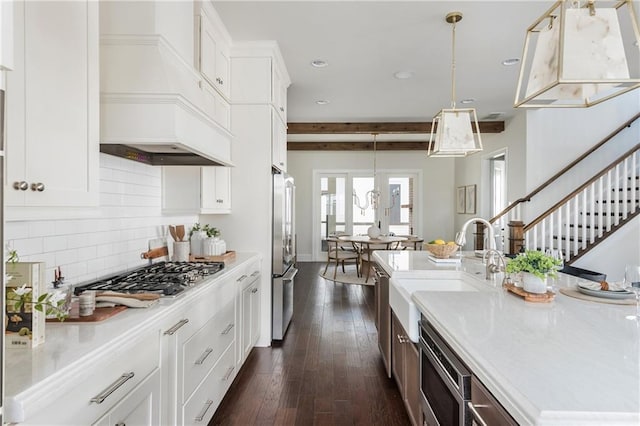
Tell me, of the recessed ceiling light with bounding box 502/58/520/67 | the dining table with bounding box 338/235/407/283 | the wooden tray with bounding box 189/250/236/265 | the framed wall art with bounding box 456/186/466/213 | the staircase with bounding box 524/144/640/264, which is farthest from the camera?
the framed wall art with bounding box 456/186/466/213

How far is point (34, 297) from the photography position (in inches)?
46.5

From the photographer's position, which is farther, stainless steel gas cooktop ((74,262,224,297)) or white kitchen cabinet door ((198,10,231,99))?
white kitchen cabinet door ((198,10,231,99))

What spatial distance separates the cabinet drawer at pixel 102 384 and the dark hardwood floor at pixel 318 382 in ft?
3.78

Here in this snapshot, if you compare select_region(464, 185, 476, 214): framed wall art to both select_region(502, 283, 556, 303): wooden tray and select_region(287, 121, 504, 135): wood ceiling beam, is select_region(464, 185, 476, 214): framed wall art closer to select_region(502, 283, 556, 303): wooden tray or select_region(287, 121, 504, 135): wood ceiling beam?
select_region(287, 121, 504, 135): wood ceiling beam

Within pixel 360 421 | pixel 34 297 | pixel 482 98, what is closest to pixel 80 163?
pixel 34 297

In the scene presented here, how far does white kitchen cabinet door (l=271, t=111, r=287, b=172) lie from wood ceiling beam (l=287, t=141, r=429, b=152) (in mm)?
4633

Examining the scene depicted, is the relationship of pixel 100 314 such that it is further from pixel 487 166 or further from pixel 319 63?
pixel 487 166

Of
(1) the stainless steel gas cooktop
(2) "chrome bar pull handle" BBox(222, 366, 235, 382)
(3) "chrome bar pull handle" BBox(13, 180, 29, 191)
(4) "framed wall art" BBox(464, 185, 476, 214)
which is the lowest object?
(2) "chrome bar pull handle" BBox(222, 366, 235, 382)

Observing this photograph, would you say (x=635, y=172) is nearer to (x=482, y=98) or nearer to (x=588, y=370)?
(x=482, y=98)

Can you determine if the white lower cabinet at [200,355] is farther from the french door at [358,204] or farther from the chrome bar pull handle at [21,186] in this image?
the french door at [358,204]

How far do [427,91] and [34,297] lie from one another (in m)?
4.81

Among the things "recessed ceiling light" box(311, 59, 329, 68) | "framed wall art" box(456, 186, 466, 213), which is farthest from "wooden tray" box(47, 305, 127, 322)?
"framed wall art" box(456, 186, 466, 213)

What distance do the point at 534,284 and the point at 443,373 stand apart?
2.03ft

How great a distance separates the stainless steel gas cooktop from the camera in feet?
6.09
